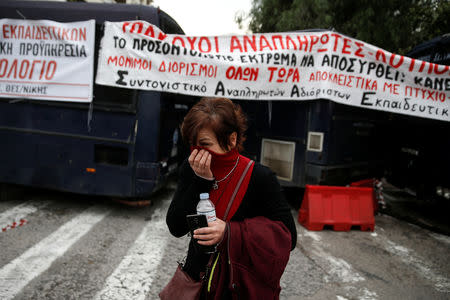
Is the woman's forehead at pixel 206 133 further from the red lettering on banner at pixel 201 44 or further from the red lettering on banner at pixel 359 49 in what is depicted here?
the red lettering on banner at pixel 359 49

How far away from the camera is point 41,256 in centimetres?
366

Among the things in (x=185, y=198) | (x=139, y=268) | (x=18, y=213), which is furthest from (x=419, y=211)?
(x=18, y=213)

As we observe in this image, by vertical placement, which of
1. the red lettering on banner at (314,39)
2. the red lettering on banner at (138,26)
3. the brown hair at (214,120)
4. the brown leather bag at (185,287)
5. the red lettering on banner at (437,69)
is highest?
the red lettering on banner at (314,39)

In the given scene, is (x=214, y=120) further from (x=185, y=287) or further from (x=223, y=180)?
(x=185, y=287)

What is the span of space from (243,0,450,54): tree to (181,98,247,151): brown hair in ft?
40.1

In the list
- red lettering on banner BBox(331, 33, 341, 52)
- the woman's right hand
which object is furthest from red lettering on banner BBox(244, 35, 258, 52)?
the woman's right hand

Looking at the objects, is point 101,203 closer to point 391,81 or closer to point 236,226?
point 236,226

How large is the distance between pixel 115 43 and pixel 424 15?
12907mm

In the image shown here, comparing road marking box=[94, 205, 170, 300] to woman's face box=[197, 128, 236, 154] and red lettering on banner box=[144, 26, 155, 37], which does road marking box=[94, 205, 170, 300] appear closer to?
woman's face box=[197, 128, 236, 154]

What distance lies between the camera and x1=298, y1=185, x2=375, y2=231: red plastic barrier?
16.9 feet

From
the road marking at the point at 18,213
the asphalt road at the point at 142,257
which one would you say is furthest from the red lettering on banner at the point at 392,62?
the road marking at the point at 18,213

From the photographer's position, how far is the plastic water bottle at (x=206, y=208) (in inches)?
56.4

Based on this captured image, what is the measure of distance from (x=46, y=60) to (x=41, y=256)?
3067 millimetres

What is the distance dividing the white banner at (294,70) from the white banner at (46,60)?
23.4 inches
